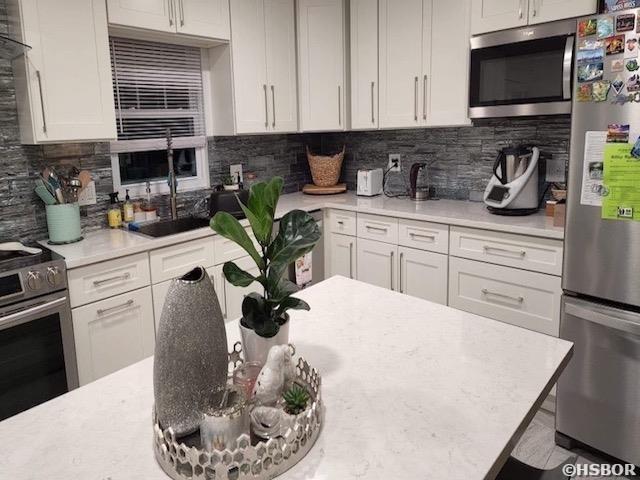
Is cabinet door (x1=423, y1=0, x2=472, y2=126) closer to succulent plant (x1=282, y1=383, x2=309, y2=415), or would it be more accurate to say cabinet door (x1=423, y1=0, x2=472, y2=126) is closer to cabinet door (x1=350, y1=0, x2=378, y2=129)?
cabinet door (x1=350, y1=0, x2=378, y2=129)

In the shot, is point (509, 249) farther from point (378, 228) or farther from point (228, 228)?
point (228, 228)

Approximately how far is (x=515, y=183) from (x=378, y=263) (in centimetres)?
98

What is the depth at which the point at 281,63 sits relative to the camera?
326 cm

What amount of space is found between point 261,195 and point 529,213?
82.3 inches

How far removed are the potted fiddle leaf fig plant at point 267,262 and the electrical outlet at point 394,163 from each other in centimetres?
266

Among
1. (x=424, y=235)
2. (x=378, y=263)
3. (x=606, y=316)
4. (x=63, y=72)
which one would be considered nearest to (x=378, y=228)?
(x=378, y=263)

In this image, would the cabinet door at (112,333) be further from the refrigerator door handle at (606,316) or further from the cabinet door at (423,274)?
the refrigerator door handle at (606,316)

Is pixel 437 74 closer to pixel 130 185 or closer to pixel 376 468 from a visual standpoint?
pixel 130 185

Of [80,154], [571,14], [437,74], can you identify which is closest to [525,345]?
[571,14]

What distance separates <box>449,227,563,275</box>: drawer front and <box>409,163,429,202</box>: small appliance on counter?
66cm

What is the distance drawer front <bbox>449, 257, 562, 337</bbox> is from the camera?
2336mm

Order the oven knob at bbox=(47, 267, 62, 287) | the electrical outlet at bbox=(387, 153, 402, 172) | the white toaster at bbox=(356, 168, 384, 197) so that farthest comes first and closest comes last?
the electrical outlet at bbox=(387, 153, 402, 172), the white toaster at bbox=(356, 168, 384, 197), the oven knob at bbox=(47, 267, 62, 287)

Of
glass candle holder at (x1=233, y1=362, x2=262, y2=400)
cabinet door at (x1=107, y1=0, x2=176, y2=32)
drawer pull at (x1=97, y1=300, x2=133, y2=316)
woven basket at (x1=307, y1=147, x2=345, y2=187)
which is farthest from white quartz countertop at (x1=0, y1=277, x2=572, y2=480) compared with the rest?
woven basket at (x1=307, y1=147, x2=345, y2=187)

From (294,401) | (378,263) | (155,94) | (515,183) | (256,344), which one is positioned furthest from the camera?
(378,263)
